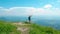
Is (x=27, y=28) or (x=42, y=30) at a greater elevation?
(x=27, y=28)

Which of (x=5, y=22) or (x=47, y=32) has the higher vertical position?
(x=5, y=22)

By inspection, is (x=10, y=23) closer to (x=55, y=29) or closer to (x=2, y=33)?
(x=2, y=33)

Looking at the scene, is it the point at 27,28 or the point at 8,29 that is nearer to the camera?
the point at 8,29

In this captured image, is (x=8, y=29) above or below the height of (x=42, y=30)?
above

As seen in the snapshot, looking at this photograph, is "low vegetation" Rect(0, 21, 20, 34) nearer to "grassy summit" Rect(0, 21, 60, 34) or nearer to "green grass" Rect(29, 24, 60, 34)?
"grassy summit" Rect(0, 21, 60, 34)

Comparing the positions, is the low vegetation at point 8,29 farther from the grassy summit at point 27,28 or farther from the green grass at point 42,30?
the green grass at point 42,30

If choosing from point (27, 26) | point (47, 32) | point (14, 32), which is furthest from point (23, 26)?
point (47, 32)

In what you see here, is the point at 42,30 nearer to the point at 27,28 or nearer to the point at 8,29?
the point at 27,28

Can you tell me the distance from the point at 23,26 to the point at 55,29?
1.31m

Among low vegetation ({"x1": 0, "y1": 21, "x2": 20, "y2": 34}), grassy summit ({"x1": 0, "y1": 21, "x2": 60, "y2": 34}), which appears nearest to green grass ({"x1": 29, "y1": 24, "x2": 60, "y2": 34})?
grassy summit ({"x1": 0, "y1": 21, "x2": 60, "y2": 34})

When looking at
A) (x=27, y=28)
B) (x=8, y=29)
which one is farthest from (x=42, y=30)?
(x=8, y=29)

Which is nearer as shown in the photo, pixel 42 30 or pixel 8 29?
pixel 8 29

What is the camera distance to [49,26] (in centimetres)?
707

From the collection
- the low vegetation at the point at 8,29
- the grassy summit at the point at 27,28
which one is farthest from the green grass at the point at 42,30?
the low vegetation at the point at 8,29
